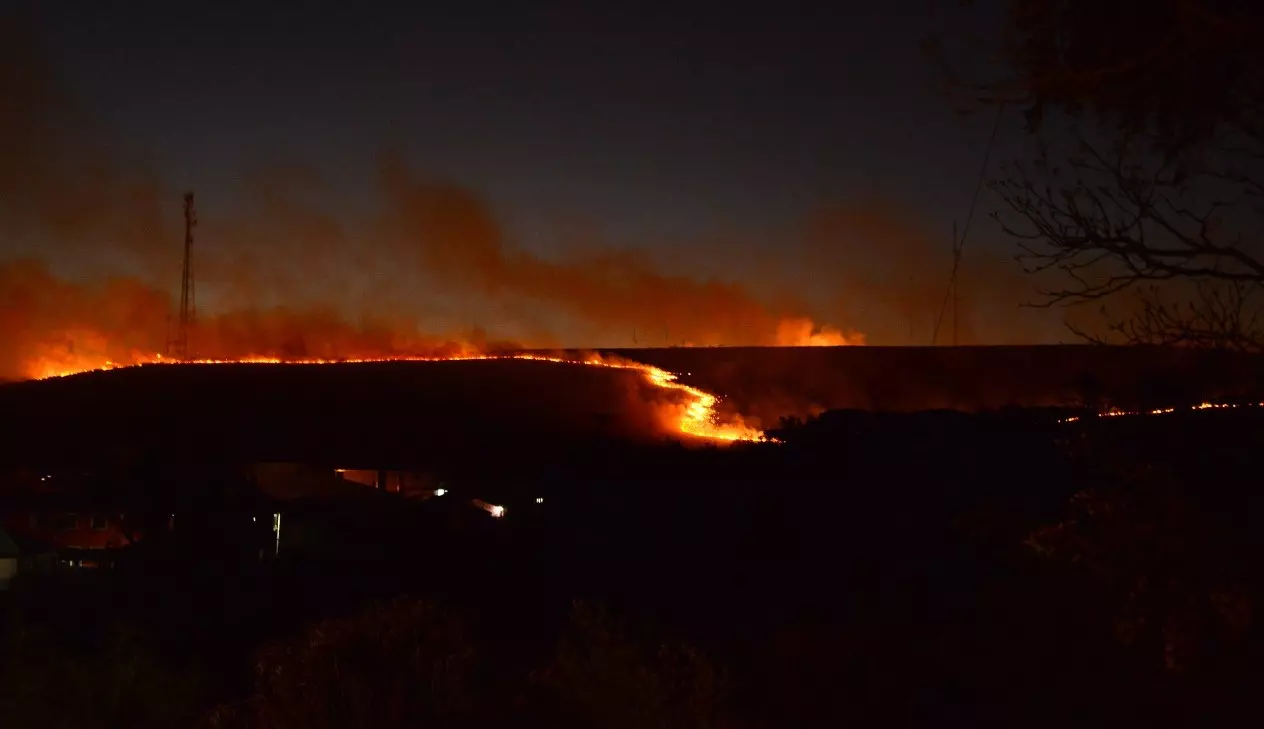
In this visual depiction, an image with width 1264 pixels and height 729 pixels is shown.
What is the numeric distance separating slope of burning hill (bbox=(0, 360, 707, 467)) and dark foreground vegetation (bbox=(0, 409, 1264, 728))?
767 centimetres

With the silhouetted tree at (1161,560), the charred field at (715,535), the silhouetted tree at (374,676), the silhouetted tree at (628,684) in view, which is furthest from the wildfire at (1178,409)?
the silhouetted tree at (374,676)

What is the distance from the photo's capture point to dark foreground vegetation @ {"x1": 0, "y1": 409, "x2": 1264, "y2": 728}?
6113 millimetres

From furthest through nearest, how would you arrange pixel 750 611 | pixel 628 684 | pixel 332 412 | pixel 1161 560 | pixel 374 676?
pixel 332 412
pixel 750 611
pixel 374 676
pixel 628 684
pixel 1161 560

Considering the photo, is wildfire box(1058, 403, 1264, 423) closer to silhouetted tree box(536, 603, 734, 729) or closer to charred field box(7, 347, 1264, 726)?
charred field box(7, 347, 1264, 726)

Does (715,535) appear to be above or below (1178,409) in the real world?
below

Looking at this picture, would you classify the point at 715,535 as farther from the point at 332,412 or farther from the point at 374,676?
the point at 332,412

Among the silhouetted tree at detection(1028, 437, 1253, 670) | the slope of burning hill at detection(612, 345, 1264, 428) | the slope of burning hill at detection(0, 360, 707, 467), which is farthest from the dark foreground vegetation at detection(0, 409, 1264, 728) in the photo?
the slope of burning hill at detection(612, 345, 1264, 428)

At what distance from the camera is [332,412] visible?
3022cm

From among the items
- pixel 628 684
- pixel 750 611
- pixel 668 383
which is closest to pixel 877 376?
pixel 668 383

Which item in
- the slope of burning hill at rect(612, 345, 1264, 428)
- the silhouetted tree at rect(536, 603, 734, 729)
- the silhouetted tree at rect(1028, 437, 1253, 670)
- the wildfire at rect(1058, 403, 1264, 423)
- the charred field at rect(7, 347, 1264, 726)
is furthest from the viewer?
the slope of burning hill at rect(612, 345, 1264, 428)

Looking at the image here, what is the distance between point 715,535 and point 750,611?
393 cm

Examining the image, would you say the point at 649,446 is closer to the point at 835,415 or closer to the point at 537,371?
the point at 835,415

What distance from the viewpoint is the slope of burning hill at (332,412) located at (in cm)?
2667

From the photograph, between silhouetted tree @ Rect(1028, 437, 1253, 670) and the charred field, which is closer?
silhouetted tree @ Rect(1028, 437, 1253, 670)
